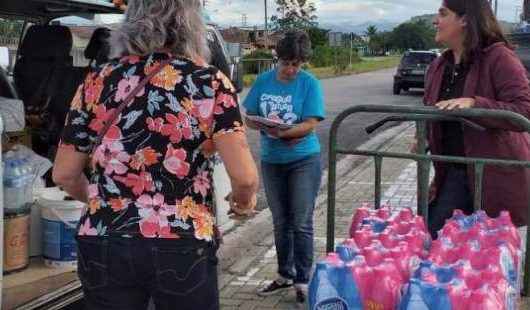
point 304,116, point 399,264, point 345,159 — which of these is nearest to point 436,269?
point 399,264

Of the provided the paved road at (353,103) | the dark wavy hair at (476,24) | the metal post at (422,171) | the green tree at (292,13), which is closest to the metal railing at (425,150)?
the metal post at (422,171)

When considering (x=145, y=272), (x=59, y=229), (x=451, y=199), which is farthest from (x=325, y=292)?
(x=59, y=229)

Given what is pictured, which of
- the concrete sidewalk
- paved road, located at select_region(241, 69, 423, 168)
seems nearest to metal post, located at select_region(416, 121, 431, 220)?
the concrete sidewalk

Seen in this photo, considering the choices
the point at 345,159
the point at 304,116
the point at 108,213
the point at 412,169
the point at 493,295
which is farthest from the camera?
the point at 345,159

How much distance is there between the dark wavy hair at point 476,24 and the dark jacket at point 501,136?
0.13ft

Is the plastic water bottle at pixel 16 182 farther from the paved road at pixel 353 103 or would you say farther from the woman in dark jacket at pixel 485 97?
the paved road at pixel 353 103

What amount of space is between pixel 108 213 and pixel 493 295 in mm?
1269

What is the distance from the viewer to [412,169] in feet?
33.3

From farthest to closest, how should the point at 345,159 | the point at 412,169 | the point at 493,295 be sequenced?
1. the point at 345,159
2. the point at 412,169
3. the point at 493,295

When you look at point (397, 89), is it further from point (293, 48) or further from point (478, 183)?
point (478, 183)

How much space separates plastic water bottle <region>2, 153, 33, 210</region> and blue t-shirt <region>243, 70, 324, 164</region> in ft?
4.73

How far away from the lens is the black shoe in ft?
16.7

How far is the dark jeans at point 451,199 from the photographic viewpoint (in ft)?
11.8

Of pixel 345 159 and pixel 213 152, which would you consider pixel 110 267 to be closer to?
pixel 213 152
